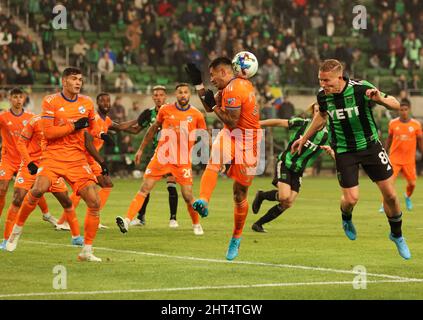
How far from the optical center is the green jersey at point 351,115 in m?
12.9

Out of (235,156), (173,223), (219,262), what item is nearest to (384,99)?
(235,156)

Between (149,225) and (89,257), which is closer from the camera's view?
(89,257)

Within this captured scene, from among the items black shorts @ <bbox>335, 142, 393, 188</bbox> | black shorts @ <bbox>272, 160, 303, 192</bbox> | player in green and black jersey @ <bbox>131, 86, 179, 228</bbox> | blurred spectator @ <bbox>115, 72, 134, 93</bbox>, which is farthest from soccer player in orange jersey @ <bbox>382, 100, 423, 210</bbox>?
blurred spectator @ <bbox>115, 72, 134, 93</bbox>

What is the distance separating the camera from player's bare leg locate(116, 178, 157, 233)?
1489 centimetres

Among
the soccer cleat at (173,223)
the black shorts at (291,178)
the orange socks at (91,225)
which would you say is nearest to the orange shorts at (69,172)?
the orange socks at (91,225)

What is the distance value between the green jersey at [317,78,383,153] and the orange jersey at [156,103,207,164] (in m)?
4.66

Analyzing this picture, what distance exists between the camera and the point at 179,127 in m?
17.5

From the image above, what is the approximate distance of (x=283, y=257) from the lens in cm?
1348

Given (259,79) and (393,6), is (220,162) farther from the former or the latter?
(393,6)

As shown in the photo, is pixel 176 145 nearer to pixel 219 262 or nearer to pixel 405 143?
pixel 219 262

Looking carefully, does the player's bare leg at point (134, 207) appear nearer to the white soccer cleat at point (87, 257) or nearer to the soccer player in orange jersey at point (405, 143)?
the white soccer cleat at point (87, 257)

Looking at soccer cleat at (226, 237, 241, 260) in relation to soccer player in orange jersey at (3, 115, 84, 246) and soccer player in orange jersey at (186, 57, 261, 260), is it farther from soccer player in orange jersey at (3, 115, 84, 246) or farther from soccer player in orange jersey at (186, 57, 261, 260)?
soccer player in orange jersey at (3, 115, 84, 246)

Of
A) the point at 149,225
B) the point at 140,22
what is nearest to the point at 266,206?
the point at 149,225
